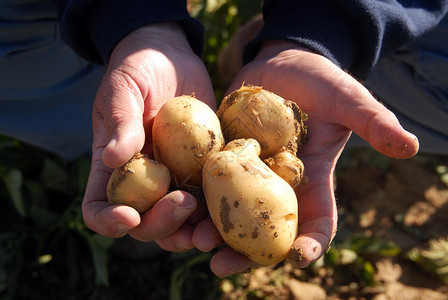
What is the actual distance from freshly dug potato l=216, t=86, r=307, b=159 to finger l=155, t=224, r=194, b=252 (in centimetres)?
43

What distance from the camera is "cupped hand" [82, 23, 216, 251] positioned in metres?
1.36

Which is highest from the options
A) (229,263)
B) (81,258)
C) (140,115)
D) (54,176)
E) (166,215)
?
(140,115)

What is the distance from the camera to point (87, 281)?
239 centimetres

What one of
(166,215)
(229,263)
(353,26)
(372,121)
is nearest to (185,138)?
(166,215)

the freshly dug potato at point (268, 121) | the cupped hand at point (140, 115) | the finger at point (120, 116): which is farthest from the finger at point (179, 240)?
the freshly dug potato at point (268, 121)

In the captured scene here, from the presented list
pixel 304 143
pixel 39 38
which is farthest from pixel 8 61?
pixel 304 143

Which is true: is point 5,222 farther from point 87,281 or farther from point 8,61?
point 8,61

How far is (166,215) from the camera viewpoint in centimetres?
139

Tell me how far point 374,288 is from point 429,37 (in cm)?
140

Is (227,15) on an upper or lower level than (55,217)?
upper

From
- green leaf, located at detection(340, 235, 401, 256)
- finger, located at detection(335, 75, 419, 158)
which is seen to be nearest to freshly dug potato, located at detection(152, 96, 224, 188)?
finger, located at detection(335, 75, 419, 158)

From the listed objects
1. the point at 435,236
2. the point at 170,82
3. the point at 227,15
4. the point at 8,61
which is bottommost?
the point at 435,236

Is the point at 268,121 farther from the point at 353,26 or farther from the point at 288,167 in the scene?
the point at 353,26

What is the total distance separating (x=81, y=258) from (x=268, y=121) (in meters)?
1.45
